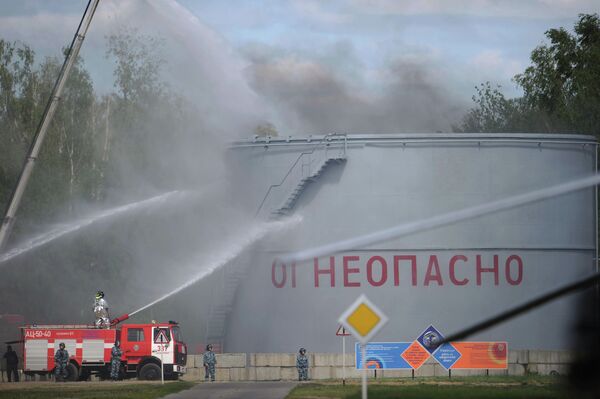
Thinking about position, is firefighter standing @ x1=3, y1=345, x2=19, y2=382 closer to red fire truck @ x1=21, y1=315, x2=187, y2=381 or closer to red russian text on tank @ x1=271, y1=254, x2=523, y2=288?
red fire truck @ x1=21, y1=315, x2=187, y2=381

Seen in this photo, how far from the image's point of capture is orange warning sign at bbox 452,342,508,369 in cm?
3778

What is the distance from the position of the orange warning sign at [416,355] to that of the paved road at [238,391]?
416 cm

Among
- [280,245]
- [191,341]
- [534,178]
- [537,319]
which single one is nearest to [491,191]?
[534,178]

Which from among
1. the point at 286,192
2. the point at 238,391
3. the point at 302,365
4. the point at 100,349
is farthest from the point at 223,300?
the point at 238,391

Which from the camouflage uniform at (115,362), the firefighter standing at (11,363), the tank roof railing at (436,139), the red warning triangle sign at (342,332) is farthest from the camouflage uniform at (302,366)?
the firefighter standing at (11,363)

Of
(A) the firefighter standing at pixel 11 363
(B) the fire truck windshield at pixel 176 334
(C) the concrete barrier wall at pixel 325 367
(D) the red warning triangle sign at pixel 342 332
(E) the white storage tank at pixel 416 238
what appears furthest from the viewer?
(A) the firefighter standing at pixel 11 363

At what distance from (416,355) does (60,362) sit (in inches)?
562

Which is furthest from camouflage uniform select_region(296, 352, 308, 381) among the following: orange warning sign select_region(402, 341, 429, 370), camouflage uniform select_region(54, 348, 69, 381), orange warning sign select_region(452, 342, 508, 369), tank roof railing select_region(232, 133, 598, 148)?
camouflage uniform select_region(54, 348, 69, 381)

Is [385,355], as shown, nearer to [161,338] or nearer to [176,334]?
[161,338]

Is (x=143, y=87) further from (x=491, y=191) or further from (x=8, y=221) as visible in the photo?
(x=8, y=221)

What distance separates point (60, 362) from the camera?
4184 centimetres

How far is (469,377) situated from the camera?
3969 centimetres

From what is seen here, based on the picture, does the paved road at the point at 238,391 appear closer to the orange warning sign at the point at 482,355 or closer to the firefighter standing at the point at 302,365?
the firefighter standing at the point at 302,365

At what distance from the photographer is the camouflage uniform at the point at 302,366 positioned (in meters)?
39.5
